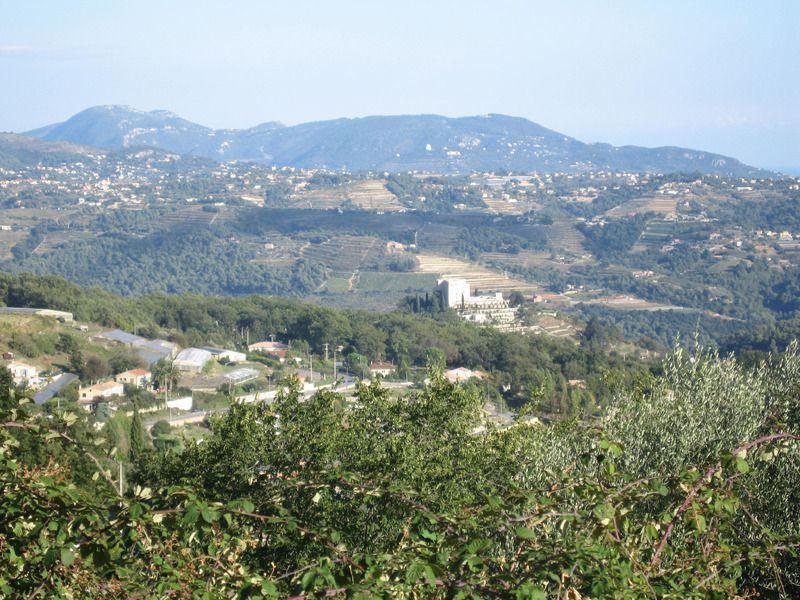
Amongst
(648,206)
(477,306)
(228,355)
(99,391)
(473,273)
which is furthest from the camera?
(648,206)

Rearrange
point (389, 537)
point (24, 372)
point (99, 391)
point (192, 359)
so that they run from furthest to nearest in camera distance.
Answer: point (192, 359) < point (99, 391) < point (24, 372) < point (389, 537)

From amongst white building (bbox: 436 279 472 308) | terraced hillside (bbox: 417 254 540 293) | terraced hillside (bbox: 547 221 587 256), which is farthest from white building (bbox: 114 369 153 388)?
terraced hillside (bbox: 547 221 587 256)

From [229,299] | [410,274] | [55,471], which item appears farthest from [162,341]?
[410,274]

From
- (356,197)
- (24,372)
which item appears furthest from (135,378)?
(356,197)

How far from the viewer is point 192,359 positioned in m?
34.0

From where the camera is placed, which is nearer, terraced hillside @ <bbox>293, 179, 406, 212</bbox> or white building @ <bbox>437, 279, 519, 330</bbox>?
white building @ <bbox>437, 279, 519, 330</bbox>

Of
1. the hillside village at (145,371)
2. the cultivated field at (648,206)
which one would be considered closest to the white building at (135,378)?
the hillside village at (145,371)

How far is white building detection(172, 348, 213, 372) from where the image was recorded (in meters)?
32.9

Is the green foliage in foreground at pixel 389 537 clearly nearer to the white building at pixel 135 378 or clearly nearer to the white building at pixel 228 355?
the white building at pixel 135 378

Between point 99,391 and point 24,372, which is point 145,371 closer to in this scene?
point 99,391

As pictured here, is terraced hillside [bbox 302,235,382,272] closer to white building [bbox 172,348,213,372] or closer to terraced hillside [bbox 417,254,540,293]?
terraced hillside [bbox 417,254,540,293]

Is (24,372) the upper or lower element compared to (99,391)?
upper

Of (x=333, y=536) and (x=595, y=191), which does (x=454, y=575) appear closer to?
(x=333, y=536)

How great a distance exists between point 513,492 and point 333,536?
0.73 m
